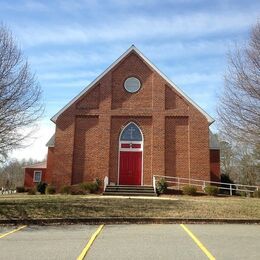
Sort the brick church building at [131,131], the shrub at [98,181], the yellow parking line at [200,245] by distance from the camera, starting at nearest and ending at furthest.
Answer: the yellow parking line at [200,245]
the shrub at [98,181]
the brick church building at [131,131]

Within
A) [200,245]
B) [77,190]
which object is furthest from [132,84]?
[200,245]

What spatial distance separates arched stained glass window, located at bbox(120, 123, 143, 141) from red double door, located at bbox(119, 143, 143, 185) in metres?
0.45

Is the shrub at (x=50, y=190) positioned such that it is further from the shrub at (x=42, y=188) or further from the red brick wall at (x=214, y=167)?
the red brick wall at (x=214, y=167)

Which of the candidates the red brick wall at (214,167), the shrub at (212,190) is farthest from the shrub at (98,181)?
the red brick wall at (214,167)

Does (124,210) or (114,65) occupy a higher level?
(114,65)

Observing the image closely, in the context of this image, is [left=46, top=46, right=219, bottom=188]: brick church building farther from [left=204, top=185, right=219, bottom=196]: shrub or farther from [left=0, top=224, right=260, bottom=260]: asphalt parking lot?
[left=0, top=224, right=260, bottom=260]: asphalt parking lot

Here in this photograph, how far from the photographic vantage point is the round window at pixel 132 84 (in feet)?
97.3

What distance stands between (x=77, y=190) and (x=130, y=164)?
4.27m

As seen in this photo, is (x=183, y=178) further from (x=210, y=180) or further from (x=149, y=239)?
(x=149, y=239)

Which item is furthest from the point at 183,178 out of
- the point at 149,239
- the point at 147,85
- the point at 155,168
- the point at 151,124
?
the point at 149,239

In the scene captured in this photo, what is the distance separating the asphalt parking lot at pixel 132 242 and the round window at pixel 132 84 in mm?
17420

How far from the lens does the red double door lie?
28.4m

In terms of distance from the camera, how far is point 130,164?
2859 cm

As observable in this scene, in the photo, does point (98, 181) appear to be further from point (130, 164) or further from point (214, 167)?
point (214, 167)
